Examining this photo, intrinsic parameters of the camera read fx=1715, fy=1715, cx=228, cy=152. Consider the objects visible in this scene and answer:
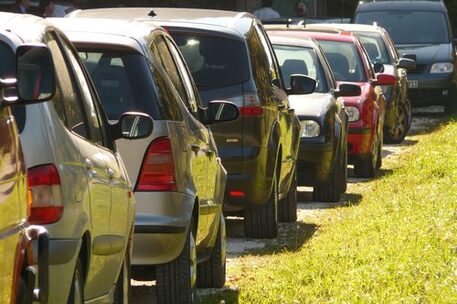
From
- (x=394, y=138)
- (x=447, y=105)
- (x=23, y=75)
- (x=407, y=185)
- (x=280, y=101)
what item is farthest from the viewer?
(x=447, y=105)

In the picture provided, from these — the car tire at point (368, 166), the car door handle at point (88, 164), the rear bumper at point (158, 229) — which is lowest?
the car tire at point (368, 166)

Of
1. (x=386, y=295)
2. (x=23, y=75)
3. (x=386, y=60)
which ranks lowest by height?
(x=386, y=60)

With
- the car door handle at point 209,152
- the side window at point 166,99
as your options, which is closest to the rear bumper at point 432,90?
the car door handle at point 209,152

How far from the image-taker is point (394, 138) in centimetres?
2425

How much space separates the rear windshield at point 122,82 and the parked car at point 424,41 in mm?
19981

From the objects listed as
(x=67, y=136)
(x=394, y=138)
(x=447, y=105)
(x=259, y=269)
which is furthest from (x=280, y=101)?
(x=447, y=105)

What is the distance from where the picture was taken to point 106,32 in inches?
368

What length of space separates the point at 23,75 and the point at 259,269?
552 centimetres

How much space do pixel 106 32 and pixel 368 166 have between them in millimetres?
10057

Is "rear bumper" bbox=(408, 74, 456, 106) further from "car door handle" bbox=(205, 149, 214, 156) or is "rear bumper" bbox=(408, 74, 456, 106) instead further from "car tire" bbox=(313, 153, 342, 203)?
"car door handle" bbox=(205, 149, 214, 156)

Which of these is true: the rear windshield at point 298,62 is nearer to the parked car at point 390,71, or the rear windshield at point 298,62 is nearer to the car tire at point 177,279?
the parked car at point 390,71

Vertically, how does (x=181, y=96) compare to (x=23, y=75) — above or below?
below

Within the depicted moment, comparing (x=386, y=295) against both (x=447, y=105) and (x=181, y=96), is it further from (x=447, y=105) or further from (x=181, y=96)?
(x=447, y=105)

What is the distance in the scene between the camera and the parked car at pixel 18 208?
17.4ft
